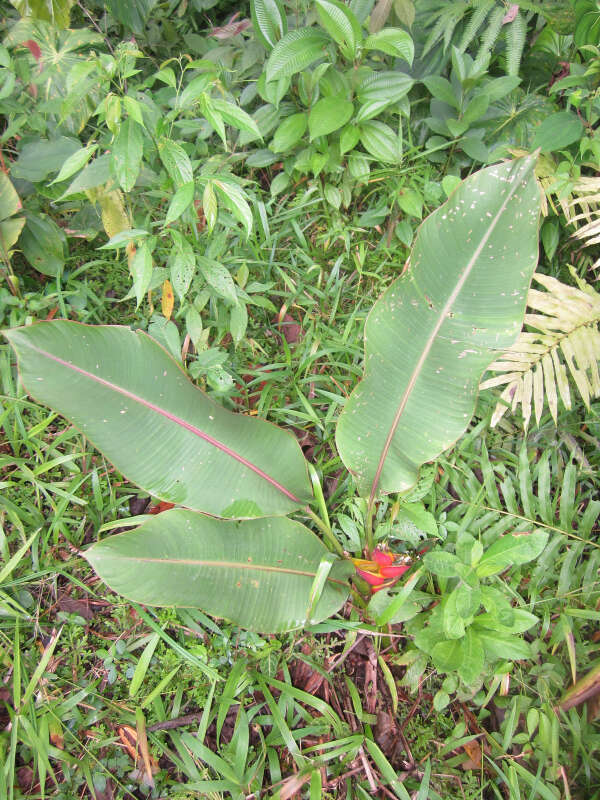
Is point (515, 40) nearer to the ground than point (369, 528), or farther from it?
farther from it

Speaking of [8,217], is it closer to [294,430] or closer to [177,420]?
[177,420]

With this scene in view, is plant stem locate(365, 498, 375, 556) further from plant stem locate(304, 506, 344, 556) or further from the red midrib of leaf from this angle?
the red midrib of leaf

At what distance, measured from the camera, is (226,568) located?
3.75 ft

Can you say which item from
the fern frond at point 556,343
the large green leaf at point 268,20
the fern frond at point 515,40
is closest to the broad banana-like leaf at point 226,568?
the fern frond at point 556,343

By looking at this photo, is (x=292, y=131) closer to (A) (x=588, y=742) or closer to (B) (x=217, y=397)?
(B) (x=217, y=397)

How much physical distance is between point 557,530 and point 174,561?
1.06m

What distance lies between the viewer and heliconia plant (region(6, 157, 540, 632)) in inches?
41.3

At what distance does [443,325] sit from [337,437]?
0.38 metres

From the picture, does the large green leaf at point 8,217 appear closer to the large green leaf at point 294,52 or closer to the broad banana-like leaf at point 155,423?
the broad banana-like leaf at point 155,423

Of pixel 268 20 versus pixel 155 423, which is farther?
pixel 268 20

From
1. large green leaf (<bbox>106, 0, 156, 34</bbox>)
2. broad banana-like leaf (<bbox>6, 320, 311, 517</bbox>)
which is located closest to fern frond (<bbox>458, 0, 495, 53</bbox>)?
large green leaf (<bbox>106, 0, 156, 34</bbox>)

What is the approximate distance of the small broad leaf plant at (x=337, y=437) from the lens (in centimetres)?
105

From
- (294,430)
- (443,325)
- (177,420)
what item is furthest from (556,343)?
(177,420)

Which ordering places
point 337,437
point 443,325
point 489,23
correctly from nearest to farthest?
point 443,325 < point 337,437 < point 489,23
